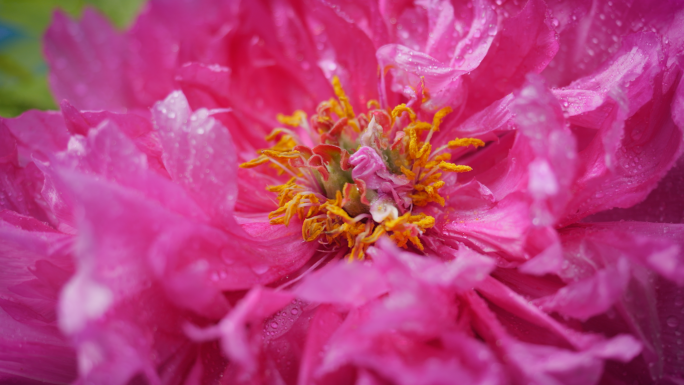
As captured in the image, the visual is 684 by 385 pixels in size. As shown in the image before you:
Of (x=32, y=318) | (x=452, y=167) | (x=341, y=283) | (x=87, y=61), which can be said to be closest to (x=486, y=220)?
(x=452, y=167)

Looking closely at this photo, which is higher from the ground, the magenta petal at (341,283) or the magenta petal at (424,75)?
the magenta petal at (424,75)

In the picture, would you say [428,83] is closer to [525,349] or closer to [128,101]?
[525,349]

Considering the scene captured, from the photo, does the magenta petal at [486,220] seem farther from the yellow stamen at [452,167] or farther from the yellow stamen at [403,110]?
the yellow stamen at [403,110]

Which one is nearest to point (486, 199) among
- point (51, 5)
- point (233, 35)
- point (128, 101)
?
point (233, 35)

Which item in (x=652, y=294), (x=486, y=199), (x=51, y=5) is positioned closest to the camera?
(x=652, y=294)

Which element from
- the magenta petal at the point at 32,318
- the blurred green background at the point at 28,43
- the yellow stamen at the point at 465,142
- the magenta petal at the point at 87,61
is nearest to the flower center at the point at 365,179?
the yellow stamen at the point at 465,142

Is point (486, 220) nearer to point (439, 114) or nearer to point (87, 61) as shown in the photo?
point (439, 114)

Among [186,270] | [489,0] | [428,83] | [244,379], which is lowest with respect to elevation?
[244,379]
